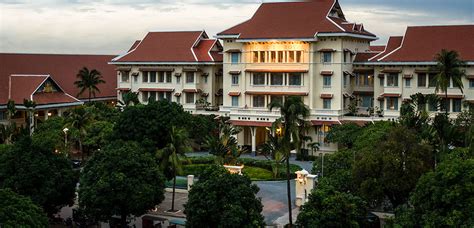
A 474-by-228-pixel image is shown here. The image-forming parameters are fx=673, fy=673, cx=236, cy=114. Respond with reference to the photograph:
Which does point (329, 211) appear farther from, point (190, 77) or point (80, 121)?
point (190, 77)

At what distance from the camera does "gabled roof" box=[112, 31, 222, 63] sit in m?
69.6

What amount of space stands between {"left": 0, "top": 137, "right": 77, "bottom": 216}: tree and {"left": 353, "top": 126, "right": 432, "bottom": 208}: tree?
15.6 metres

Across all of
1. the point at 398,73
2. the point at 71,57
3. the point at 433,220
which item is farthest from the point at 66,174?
the point at 71,57

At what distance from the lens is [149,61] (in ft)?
231

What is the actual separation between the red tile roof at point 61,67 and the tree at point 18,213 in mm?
40723

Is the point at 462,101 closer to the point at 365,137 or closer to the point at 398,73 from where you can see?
the point at 398,73

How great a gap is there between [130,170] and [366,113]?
33.9 m

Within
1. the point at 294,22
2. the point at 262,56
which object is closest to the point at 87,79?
the point at 262,56

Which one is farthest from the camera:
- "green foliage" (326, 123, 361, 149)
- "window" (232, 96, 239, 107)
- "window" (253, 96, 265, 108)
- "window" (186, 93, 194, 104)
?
"window" (186, 93, 194, 104)

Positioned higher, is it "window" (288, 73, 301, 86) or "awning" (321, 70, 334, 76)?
"awning" (321, 70, 334, 76)

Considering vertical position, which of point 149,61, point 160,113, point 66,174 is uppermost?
point 149,61

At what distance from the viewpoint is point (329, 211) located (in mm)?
29109

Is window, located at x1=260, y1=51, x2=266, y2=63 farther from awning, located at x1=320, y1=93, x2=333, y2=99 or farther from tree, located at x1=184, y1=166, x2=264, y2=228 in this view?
tree, located at x1=184, y1=166, x2=264, y2=228

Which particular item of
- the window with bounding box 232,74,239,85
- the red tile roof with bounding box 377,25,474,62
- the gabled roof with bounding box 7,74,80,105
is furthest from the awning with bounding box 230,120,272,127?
the gabled roof with bounding box 7,74,80,105
